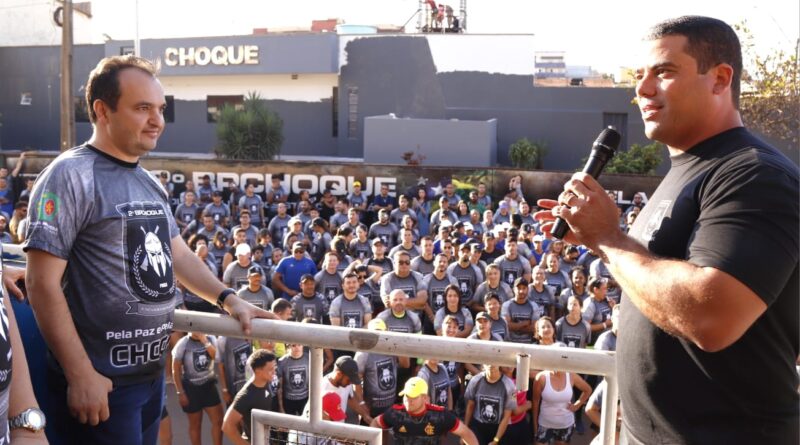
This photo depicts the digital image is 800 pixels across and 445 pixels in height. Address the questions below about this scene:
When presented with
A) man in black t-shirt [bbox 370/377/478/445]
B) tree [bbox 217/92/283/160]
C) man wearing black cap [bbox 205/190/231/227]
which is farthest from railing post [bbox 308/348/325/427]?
tree [bbox 217/92/283/160]

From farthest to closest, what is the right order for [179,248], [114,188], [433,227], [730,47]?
1. [433,227]
2. [179,248]
3. [114,188]
4. [730,47]

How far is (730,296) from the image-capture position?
1.37m

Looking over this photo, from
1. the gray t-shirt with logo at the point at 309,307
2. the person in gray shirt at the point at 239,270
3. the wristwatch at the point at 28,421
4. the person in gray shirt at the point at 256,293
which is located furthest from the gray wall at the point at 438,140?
the wristwatch at the point at 28,421

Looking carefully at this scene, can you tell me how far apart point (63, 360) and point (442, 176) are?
14.6 m

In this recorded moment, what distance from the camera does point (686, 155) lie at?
170 centimetres

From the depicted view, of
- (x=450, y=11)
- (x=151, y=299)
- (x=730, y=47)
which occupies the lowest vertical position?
(x=151, y=299)

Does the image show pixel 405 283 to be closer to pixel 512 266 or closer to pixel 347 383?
pixel 512 266

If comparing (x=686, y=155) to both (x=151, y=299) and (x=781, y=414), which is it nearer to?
(x=781, y=414)

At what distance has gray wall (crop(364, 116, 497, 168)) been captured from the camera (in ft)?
70.5

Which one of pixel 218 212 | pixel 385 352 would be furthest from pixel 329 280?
pixel 385 352

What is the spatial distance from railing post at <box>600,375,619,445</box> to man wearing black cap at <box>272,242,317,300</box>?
8.85m

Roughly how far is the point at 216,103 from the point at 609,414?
2747 centimetres

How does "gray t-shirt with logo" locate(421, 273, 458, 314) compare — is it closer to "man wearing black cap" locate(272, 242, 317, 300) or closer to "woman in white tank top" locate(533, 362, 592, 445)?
"man wearing black cap" locate(272, 242, 317, 300)

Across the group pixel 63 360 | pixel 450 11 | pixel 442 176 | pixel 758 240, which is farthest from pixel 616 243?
pixel 450 11
